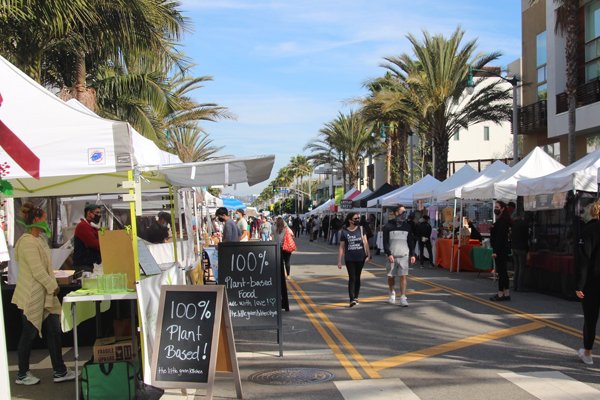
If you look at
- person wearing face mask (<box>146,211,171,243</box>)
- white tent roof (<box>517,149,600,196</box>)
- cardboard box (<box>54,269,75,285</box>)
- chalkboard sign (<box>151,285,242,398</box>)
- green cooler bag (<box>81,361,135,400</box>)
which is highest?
white tent roof (<box>517,149,600,196</box>)

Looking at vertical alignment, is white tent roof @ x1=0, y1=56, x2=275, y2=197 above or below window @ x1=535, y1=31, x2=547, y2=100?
below

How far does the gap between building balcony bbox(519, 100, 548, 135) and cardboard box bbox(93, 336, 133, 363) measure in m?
27.2

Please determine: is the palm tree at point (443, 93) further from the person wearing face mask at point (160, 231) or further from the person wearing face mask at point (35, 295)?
the person wearing face mask at point (35, 295)

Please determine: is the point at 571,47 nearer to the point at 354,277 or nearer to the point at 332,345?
the point at 354,277

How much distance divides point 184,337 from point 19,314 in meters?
3.54

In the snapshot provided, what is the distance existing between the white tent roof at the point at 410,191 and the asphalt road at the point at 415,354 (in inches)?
508

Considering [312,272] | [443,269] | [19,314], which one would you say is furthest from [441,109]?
[19,314]

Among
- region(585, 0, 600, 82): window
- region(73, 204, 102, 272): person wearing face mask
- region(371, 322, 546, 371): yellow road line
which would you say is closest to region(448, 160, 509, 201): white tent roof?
region(585, 0, 600, 82): window

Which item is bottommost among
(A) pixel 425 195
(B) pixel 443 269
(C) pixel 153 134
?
(B) pixel 443 269

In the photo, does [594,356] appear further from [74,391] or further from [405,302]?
[74,391]

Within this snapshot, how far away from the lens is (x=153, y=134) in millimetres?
20219

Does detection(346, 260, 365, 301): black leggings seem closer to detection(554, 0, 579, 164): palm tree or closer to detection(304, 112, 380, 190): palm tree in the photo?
detection(554, 0, 579, 164): palm tree

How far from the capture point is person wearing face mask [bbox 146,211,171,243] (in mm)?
14539

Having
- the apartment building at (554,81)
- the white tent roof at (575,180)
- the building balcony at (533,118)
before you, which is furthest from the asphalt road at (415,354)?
the building balcony at (533,118)
